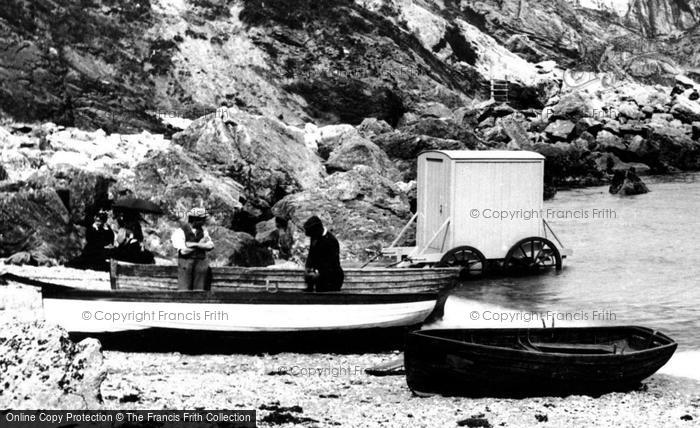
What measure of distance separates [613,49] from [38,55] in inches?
4068

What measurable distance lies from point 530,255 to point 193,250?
44.7ft

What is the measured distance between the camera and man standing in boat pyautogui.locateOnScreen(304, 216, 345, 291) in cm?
1656

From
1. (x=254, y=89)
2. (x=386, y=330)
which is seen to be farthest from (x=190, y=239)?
(x=254, y=89)

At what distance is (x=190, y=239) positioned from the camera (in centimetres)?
1630

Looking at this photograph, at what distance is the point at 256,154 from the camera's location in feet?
117

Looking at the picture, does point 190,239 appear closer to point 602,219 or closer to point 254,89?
point 602,219

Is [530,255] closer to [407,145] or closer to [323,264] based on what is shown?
[323,264]

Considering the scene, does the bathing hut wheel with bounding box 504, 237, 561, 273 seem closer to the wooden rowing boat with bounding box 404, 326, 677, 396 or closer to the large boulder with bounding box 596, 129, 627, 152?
the wooden rowing boat with bounding box 404, 326, 677, 396

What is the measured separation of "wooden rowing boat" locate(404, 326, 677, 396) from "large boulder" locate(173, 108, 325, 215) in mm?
18747

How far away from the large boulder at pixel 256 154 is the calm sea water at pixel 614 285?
1012 cm

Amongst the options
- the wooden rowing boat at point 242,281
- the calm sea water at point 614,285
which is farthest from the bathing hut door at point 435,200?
the wooden rowing boat at point 242,281

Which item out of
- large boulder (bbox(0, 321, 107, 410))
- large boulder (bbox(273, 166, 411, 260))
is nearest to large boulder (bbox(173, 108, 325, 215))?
large boulder (bbox(273, 166, 411, 260))

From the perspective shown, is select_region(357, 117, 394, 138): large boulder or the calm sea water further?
select_region(357, 117, 394, 138): large boulder

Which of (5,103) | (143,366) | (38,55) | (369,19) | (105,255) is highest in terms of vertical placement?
(369,19)
